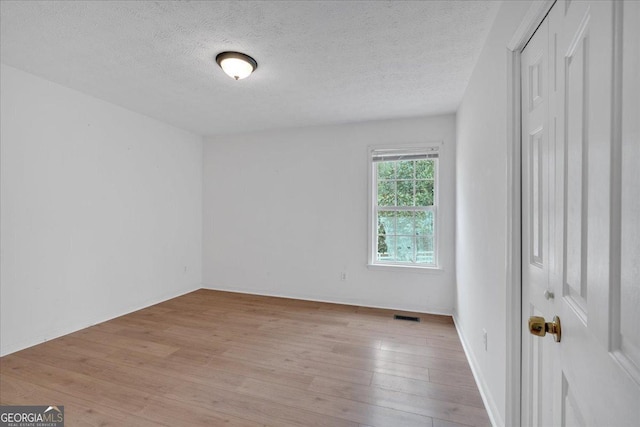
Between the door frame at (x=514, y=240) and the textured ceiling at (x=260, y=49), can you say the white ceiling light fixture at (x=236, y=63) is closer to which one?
the textured ceiling at (x=260, y=49)

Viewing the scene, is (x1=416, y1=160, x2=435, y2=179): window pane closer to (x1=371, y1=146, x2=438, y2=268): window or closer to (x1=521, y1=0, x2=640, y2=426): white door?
(x1=371, y1=146, x2=438, y2=268): window

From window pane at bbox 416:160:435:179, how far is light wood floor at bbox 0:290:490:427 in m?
1.85

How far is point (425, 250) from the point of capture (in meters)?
3.74

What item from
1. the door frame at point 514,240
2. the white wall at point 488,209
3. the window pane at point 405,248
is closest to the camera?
the door frame at point 514,240

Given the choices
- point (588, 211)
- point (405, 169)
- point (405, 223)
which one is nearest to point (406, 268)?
point (405, 223)

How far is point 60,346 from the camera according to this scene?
2668 mm

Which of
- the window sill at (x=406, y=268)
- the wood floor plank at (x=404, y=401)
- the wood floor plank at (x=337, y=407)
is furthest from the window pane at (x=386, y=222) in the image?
the wood floor plank at (x=337, y=407)

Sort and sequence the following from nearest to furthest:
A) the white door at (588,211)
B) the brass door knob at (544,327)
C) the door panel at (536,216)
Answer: the white door at (588,211) → the brass door knob at (544,327) → the door panel at (536,216)

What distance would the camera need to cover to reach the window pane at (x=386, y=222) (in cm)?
387

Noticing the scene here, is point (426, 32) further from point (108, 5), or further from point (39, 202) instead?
point (39, 202)

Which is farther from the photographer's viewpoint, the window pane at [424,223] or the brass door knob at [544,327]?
the window pane at [424,223]

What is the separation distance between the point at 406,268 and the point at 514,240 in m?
2.39

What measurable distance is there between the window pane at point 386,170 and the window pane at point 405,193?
16cm

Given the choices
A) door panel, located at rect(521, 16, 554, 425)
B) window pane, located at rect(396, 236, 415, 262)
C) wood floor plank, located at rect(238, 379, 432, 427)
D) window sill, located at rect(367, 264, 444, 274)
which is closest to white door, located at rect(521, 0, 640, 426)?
door panel, located at rect(521, 16, 554, 425)
